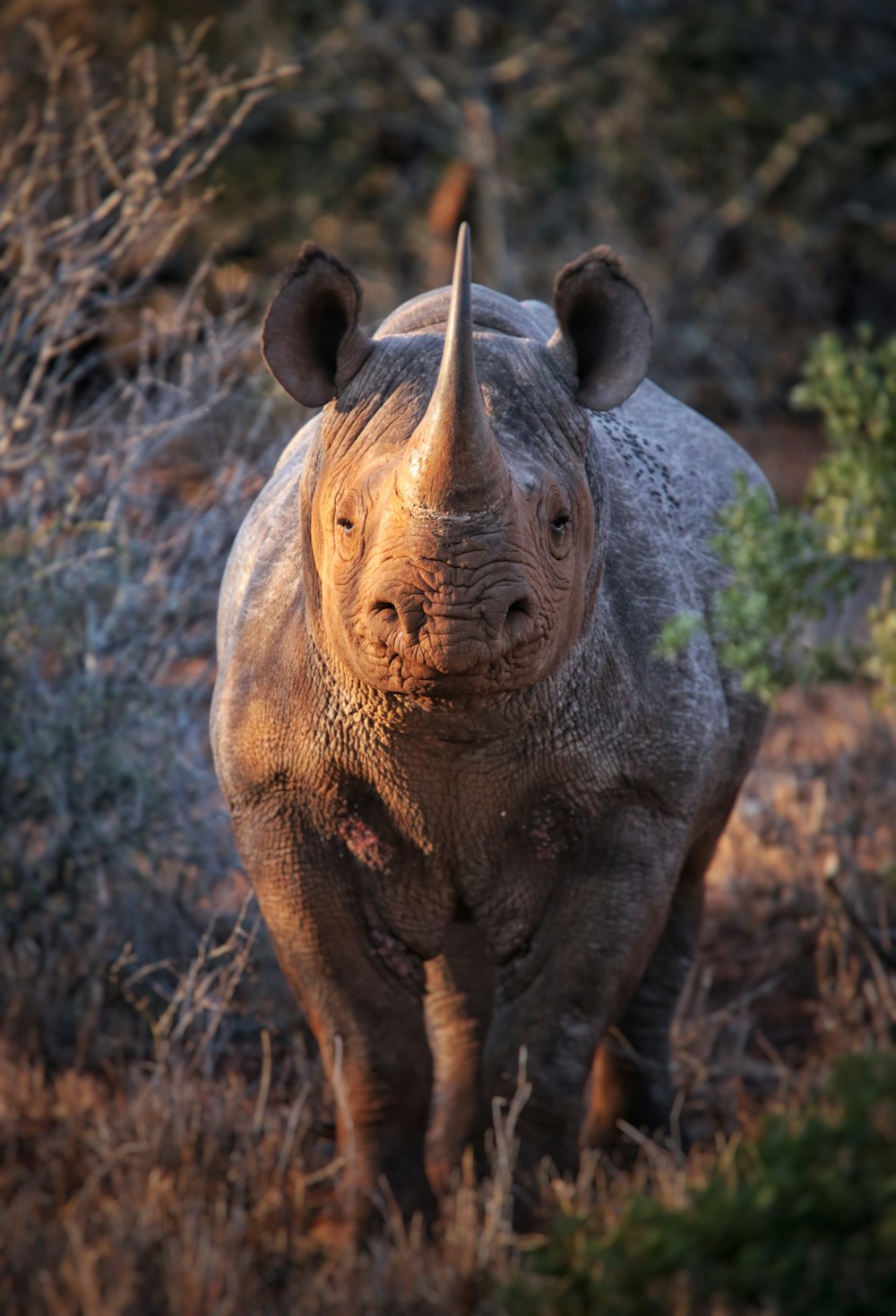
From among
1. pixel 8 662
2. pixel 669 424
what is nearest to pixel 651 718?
pixel 669 424

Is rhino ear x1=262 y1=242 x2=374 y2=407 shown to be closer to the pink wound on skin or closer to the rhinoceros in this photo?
the rhinoceros

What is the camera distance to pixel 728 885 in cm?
650

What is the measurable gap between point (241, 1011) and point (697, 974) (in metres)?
1.64

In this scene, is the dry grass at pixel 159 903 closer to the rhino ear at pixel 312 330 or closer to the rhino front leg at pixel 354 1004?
the rhino front leg at pixel 354 1004

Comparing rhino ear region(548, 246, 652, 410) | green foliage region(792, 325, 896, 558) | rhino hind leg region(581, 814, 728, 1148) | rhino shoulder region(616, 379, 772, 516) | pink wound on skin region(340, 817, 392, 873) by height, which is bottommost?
rhino hind leg region(581, 814, 728, 1148)

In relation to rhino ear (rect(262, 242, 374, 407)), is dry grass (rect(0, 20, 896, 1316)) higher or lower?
lower

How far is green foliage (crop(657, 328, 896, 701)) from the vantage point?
12.7 feet

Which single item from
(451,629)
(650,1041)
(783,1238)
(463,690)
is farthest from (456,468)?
(650,1041)

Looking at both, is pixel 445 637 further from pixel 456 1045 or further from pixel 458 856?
pixel 456 1045

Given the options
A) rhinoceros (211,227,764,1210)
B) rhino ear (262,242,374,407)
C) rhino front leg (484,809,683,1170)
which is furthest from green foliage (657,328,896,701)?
rhino ear (262,242,374,407)

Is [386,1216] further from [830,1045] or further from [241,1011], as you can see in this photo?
[830,1045]

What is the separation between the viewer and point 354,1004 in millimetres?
4258

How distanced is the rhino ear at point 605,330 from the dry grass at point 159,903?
1.56m

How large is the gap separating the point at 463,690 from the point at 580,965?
1073 millimetres
